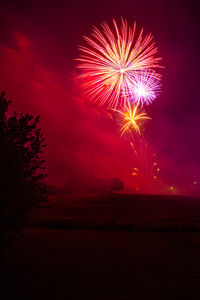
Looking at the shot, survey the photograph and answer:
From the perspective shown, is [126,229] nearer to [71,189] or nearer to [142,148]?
[71,189]

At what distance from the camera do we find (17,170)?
7.70 m

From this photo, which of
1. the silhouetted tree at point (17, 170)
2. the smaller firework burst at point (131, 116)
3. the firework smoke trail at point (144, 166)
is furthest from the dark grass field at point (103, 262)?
the firework smoke trail at point (144, 166)

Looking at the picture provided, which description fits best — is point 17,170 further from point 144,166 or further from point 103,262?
point 144,166

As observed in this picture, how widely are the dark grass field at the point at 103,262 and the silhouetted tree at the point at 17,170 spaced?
0.89 meters

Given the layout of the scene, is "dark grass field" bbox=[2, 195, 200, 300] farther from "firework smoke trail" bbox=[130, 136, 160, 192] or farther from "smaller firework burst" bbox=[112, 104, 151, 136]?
"firework smoke trail" bbox=[130, 136, 160, 192]

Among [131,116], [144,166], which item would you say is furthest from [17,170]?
[144,166]

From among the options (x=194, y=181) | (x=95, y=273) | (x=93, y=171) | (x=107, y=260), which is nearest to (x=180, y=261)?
(x=107, y=260)

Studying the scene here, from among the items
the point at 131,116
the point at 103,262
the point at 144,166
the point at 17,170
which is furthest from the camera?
the point at 144,166

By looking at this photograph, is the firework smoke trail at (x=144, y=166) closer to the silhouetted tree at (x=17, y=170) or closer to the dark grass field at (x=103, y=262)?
the dark grass field at (x=103, y=262)

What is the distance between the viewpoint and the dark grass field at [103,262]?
7.21 meters

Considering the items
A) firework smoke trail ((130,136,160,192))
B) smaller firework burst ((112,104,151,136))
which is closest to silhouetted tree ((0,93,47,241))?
smaller firework burst ((112,104,151,136))

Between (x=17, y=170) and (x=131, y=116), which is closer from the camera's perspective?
(x=17, y=170)

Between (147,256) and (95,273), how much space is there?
122 inches

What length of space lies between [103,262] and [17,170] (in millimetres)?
4925
